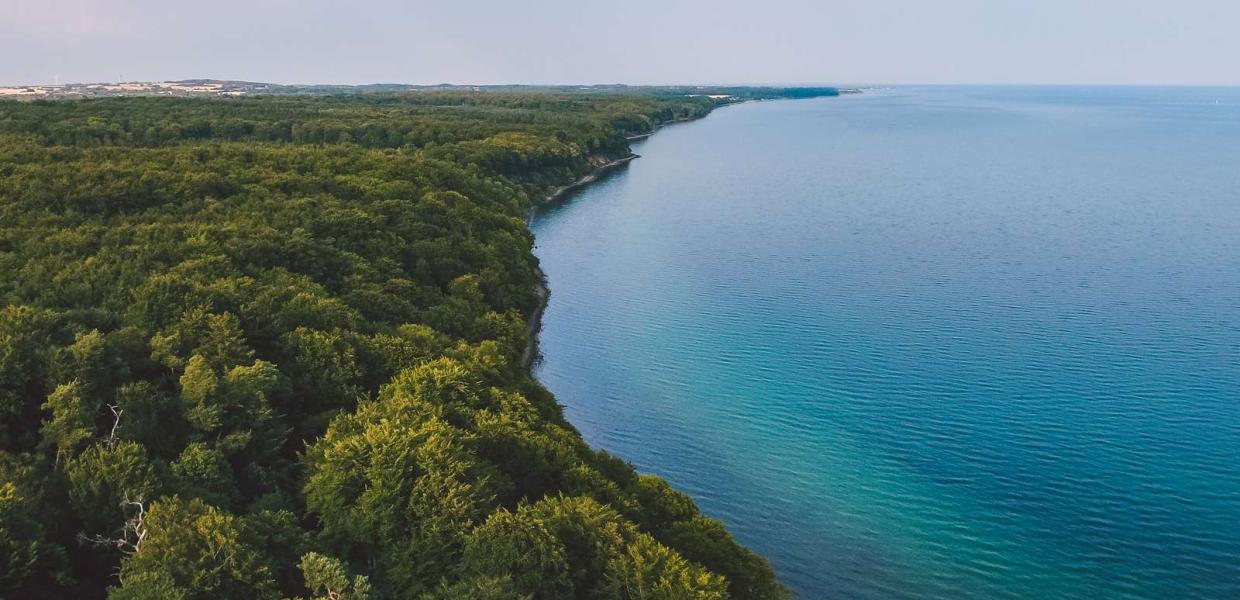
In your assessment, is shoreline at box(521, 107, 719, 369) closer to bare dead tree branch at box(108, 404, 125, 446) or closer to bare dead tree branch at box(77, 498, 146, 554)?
bare dead tree branch at box(108, 404, 125, 446)

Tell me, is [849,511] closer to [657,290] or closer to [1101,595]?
[1101,595]

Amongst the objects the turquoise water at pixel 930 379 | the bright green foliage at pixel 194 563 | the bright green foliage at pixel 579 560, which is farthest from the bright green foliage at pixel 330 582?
the turquoise water at pixel 930 379

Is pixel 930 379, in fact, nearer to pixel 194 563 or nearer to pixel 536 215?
pixel 194 563

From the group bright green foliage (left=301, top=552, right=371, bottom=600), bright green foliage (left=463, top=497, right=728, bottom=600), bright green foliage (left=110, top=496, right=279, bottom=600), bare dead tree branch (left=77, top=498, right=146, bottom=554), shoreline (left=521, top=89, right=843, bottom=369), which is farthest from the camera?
shoreline (left=521, top=89, right=843, bottom=369)

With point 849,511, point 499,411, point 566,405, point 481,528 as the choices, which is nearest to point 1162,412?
point 849,511

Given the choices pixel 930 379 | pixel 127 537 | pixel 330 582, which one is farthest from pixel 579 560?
pixel 930 379

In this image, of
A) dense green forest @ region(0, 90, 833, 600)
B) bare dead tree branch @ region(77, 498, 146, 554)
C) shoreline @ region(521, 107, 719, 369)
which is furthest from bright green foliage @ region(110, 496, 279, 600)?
shoreline @ region(521, 107, 719, 369)
